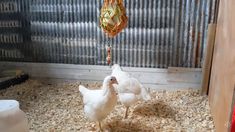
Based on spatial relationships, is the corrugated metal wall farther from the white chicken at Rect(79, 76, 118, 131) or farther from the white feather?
the white chicken at Rect(79, 76, 118, 131)

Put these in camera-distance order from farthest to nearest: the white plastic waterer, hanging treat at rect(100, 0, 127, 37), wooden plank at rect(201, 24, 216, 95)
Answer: wooden plank at rect(201, 24, 216, 95), hanging treat at rect(100, 0, 127, 37), the white plastic waterer

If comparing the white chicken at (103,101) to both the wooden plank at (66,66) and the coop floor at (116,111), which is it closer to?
the coop floor at (116,111)

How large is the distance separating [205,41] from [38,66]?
1864 mm

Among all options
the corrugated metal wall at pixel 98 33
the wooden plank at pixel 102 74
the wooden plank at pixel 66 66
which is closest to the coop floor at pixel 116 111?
the wooden plank at pixel 102 74

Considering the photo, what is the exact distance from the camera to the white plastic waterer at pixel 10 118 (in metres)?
1.53

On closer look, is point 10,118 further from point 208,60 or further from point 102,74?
point 208,60

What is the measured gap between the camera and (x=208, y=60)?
2457mm

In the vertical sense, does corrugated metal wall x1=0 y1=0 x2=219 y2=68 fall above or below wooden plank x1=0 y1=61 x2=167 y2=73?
above

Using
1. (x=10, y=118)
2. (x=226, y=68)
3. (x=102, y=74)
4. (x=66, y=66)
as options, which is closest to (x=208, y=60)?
(x=226, y=68)

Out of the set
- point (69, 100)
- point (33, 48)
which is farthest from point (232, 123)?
point (33, 48)

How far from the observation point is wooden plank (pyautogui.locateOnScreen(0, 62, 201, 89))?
8.91ft

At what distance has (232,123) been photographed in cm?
146

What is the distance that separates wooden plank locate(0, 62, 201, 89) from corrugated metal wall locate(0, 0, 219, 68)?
0.07m

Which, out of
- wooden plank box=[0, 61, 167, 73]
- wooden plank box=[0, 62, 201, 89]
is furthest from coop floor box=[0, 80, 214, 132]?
wooden plank box=[0, 61, 167, 73]
